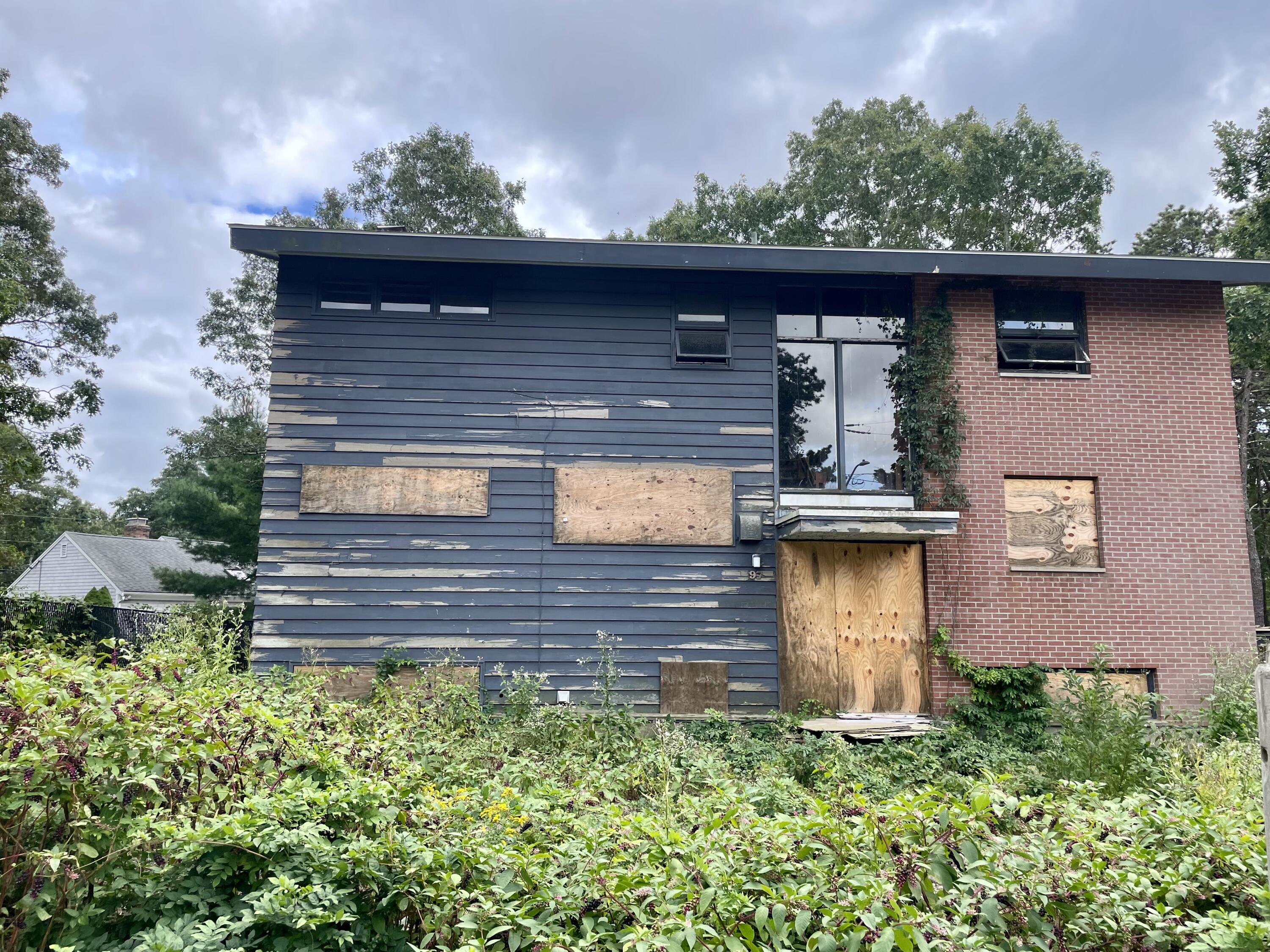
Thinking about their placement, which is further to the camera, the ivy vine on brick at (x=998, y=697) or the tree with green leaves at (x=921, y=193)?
the tree with green leaves at (x=921, y=193)

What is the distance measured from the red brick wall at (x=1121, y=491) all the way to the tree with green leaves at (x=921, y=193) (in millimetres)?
15575

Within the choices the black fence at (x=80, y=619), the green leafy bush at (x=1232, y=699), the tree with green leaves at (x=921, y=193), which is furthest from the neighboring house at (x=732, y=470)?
the tree with green leaves at (x=921, y=193)

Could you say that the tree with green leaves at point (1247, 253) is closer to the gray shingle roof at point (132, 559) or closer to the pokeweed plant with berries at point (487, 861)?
the pokeweed plant with berries at point (487, 861)

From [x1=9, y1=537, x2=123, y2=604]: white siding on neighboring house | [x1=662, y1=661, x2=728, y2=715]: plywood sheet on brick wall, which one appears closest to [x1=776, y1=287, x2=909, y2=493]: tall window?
[x1=662, y1=661, x2=728, y2=715]: plywood sheet on brick wall

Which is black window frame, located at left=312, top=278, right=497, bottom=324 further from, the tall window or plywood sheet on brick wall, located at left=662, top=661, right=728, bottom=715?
plywood sheet on brick wall, located at left=662, top=661, right=728, bottom=715

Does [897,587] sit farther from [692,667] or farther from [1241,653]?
[1241,653]

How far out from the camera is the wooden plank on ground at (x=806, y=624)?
10156mm

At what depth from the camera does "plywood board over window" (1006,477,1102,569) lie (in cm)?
1065

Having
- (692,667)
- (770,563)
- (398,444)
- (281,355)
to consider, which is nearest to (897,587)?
(770,563)

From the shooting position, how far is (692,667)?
9969 millimetres

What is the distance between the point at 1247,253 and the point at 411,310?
21976mm

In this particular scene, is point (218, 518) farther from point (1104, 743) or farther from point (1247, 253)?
point (1247, 253)

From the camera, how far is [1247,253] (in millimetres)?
21391

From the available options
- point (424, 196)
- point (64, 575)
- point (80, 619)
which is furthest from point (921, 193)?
point (64, 575)
